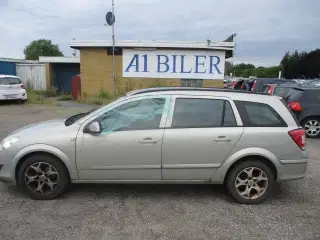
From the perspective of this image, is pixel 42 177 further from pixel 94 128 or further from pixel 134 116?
pixel 134 116

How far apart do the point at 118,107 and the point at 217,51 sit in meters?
14.3

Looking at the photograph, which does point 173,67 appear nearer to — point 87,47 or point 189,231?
point 87,47

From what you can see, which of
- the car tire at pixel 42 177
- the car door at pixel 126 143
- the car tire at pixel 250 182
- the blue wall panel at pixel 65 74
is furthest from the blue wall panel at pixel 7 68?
the car tire at pixel 250 182

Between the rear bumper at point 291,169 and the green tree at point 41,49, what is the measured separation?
222 feet

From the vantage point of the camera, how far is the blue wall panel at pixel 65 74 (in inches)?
966

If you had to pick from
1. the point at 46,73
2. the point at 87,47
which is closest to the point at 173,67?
the point at 87,47

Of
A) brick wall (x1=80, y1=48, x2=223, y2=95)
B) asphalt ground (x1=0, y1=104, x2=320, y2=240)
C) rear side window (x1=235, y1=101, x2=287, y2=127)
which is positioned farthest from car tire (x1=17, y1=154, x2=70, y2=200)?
brick wall (x1=80, y1=48, x2=223, y2=95)

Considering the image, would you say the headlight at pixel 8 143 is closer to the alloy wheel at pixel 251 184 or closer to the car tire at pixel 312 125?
the alloy wheel at pixel 251 184

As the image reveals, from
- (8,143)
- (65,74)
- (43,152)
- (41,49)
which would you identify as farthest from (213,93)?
(41,49)

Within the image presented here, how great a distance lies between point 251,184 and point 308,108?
225 inches

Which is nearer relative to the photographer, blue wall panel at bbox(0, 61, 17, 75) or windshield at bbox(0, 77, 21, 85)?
windshield at bbox(0, 77, 21, 85)

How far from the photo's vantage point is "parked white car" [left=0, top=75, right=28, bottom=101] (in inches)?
591

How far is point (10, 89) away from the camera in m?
15.2

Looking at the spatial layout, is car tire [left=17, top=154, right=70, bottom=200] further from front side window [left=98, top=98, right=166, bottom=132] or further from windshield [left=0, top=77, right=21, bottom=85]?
windshield [left=0, top=77, right=21, bottom=85]
